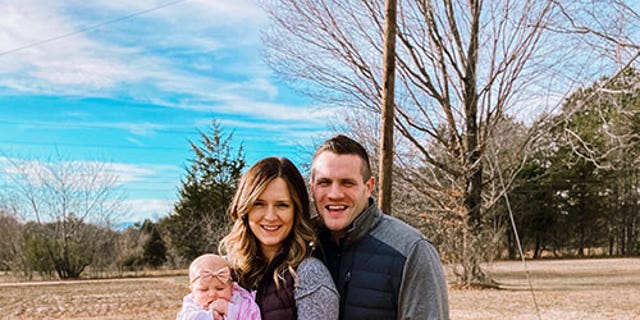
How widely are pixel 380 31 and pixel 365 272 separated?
14991 millimetres

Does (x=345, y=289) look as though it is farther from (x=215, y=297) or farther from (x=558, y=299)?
(x=558, y=299)

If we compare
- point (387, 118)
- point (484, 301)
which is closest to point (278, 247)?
point (387, 118)

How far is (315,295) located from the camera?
2244 millimetres

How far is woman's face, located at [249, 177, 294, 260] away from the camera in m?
2.41

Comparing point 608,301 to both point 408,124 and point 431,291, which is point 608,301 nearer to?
point 408,124

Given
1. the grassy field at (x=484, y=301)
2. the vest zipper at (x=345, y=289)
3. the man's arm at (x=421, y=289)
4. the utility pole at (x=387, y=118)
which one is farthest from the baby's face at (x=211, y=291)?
the grassy field at (x=484, y=301)

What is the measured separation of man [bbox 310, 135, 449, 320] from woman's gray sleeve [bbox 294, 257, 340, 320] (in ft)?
0.54

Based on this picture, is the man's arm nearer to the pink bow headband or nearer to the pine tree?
the pink bow headband

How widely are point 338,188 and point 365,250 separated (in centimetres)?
28

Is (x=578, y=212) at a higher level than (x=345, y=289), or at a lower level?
higher

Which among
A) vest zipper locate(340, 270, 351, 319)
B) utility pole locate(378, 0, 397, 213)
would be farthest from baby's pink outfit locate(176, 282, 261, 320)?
utility pole locate(378, 0, 397, 213)

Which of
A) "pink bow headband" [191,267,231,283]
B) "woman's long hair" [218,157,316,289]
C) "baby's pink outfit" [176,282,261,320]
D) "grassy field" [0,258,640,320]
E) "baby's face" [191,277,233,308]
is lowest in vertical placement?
"grassy field" [0,258,640,320]

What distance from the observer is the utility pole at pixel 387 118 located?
25.3ft

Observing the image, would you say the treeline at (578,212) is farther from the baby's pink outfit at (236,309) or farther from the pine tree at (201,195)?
the baby's pink outfit at (236,309)
